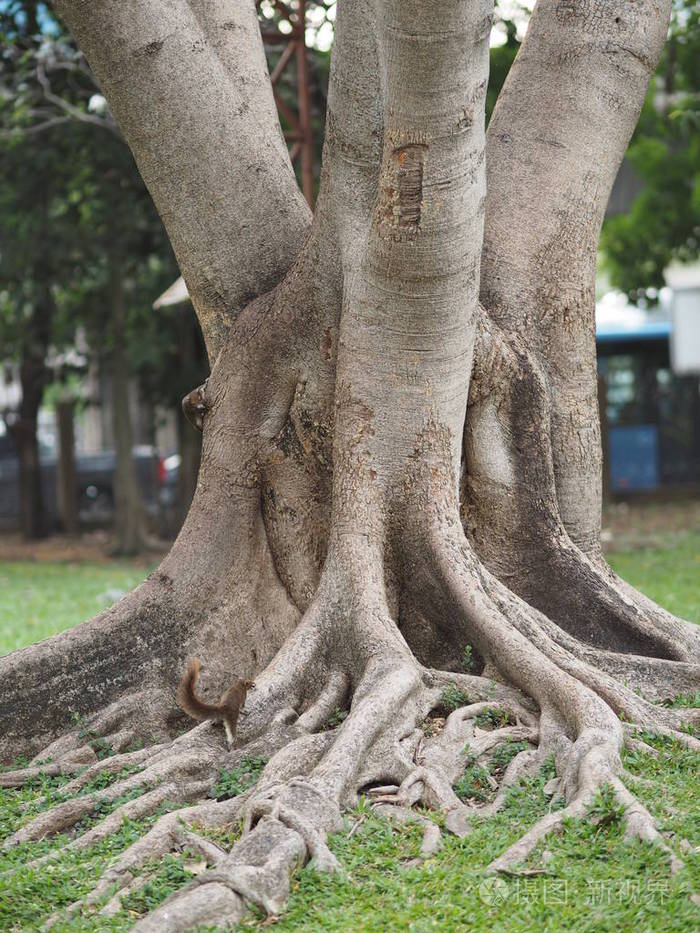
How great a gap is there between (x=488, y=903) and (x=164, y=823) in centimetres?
111

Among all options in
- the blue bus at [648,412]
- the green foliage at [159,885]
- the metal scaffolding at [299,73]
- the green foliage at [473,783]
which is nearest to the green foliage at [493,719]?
the green foliage at [473,783]

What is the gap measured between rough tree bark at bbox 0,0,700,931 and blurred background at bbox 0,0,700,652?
3123 millimetres

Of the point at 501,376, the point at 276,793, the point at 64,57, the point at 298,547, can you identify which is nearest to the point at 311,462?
the point at 298,547

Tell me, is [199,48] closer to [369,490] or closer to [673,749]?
[369,490]

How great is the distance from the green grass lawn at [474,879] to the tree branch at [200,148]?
2479 mm

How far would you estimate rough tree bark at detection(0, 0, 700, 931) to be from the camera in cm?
416

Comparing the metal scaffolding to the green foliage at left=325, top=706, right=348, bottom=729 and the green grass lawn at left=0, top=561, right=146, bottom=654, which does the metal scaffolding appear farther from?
the green foliage at left=325, top=706, right=348, bottom=729

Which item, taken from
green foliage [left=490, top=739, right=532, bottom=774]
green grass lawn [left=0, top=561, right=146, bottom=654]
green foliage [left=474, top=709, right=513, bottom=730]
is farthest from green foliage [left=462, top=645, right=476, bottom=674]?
green grass lawn [left=0, top=561, right=146, bottom=654]

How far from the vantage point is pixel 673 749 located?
14.0 feet

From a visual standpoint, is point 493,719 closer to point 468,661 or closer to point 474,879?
point 468,661

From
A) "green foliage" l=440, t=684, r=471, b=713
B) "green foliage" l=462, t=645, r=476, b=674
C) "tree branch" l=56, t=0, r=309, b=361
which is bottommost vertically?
"green foliage" l=440, t=684, r=471, b=713

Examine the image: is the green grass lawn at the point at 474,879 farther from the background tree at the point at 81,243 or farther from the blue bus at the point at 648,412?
the blue bus at the point at 648,412

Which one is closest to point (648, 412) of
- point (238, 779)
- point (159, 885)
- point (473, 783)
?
point (473, 783)

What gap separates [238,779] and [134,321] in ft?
42.1
